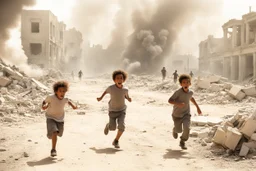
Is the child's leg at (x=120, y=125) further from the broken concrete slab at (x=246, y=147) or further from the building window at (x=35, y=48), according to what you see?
the building window at (x=35, y=48)

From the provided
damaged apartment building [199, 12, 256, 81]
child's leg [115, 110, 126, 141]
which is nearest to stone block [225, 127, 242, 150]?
child's leg [115, 110, 126, 141]

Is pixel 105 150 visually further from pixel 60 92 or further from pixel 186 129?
pixel 186 129

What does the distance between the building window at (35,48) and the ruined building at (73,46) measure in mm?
17256

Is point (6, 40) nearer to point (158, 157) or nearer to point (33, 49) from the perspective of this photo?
point (33, 49)

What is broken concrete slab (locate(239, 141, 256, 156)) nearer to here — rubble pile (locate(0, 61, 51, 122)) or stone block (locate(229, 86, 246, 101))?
rubble pile (locate(0, 61, 51, 122))

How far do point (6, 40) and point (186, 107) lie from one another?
2542 centimetres

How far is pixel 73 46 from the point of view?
182ft

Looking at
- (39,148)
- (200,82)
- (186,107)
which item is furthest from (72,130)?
(200,82)

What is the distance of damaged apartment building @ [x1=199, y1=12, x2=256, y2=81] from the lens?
28.7 metres

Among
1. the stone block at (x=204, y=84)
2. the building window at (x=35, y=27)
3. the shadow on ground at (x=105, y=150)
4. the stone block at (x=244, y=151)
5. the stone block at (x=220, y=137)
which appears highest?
the building window at (x=35, y=27)

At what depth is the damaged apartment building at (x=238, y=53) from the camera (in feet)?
94.2

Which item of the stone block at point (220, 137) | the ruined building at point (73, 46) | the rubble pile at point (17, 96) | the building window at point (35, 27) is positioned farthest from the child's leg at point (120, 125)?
the ruined building at point (73, 46)

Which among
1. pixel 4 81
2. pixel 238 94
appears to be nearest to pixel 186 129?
pixel 4 81

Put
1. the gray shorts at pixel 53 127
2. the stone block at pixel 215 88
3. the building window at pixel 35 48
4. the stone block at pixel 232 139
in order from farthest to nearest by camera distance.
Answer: the building window at pixel 35 48 < the stone block at pixel 215 88 < the stone block at pixel 232 139 < the gray shorts at pixel 53 127
